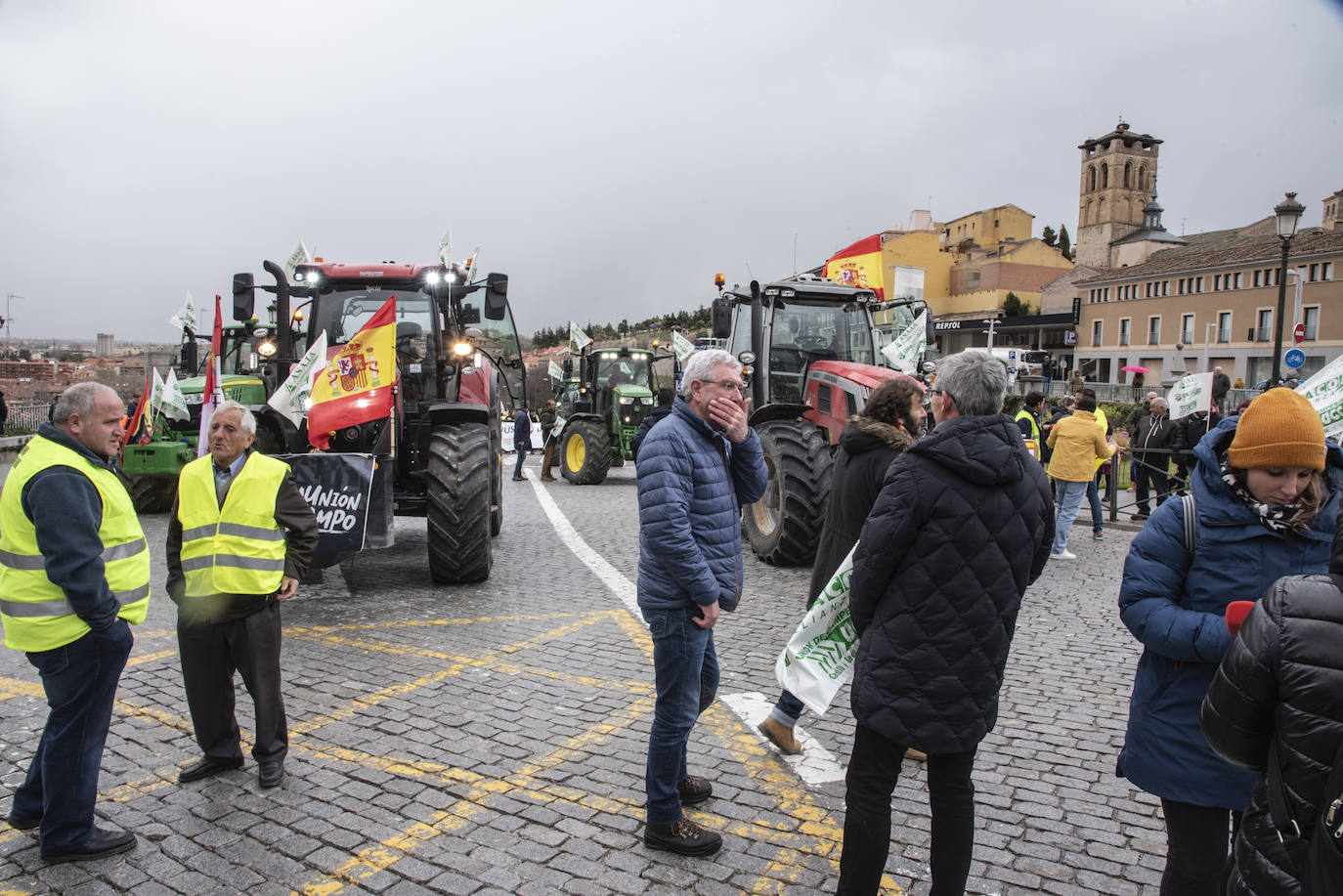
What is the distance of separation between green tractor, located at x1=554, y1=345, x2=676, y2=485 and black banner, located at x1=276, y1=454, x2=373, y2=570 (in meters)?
9.70

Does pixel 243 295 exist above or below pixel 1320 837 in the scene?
above

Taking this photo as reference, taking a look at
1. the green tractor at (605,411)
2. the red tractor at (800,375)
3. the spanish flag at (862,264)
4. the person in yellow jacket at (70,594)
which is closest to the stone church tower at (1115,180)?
the green tractor at (605,411)

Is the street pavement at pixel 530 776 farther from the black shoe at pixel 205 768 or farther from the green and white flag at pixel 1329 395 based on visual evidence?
the green and white flag at pixel 1329 395

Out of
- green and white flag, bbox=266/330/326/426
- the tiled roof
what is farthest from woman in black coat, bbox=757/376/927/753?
the tiled roof

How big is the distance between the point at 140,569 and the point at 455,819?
61.3 inches

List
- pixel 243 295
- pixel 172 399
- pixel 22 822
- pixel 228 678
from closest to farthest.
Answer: pixel 22 822 → pixel 228 678 → pixel 243 295 → pixel 172 399

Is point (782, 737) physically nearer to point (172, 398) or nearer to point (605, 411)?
point (172, 398)

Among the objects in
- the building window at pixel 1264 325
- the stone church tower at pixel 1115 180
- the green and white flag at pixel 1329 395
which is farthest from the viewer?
the stone church tower at pixel 1115 180

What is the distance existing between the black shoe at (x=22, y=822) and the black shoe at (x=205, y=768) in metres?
0.51

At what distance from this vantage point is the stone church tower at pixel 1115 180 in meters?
84.5

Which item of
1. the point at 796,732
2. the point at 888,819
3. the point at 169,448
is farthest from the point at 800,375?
the point at 169,448

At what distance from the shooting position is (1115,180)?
3393 inches

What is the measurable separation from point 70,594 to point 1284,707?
3525 mm

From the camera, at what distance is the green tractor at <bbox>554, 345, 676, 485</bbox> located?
15.9 metres
